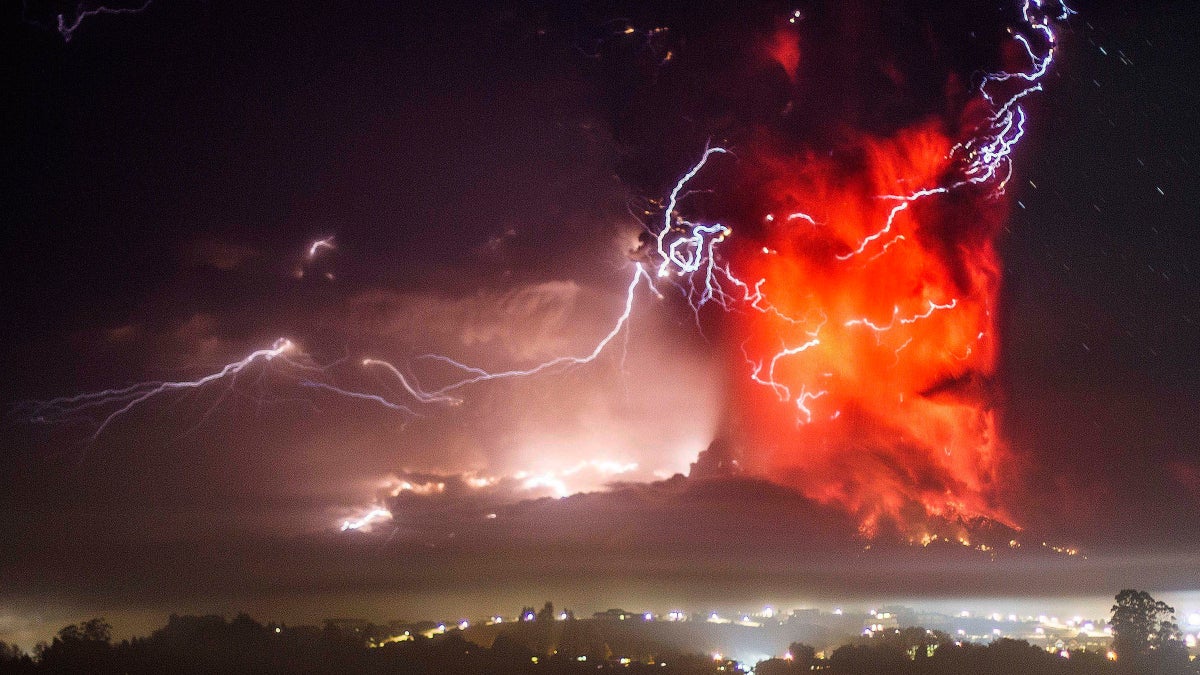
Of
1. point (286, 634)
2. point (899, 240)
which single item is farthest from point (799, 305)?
point (286, 634)

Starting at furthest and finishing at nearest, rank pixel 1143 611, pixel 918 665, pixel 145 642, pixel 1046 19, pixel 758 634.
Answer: pixel 758 634, pixel 1143 611, pixel 918 665, pixel 145 642, pixel 1046 19

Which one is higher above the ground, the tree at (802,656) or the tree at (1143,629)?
the tree at (1143,629)

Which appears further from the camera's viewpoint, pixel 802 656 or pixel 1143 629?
pixel 802 656

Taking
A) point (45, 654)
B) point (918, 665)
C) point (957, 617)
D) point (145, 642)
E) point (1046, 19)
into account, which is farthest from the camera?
point (957, 617)

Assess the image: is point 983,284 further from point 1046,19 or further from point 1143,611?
point 1143,611

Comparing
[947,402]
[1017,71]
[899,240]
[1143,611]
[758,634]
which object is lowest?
[758,634]

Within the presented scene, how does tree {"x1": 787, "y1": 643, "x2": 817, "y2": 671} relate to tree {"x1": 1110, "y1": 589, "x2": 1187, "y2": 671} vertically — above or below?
below

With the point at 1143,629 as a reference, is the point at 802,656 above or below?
below

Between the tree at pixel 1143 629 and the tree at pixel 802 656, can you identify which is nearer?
the tree at pixel 1143 629
